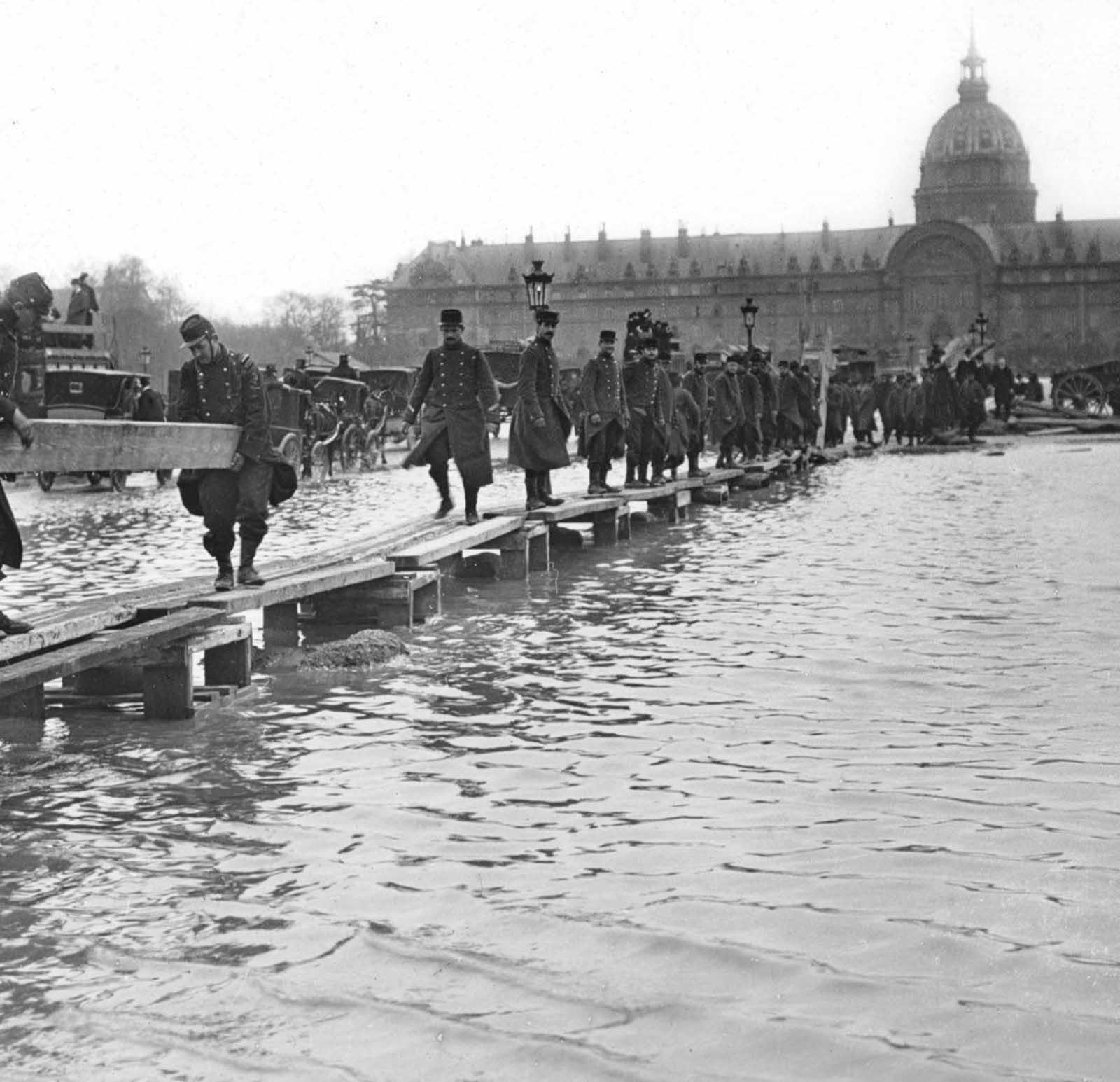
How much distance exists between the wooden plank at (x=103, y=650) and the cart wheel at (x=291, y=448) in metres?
1.54

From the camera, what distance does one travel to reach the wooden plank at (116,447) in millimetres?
6887

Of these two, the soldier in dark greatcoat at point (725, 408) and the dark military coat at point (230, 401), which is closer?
the dark military coat at point (230, 401)

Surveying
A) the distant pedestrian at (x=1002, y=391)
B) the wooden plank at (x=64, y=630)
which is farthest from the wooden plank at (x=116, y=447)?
the distant pedestrian at (x=1002, y=391)

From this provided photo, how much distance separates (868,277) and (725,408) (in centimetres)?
10194

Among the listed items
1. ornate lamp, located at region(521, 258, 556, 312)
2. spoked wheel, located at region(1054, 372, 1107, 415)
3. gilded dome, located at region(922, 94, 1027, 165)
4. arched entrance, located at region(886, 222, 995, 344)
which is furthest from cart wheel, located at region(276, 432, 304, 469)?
gilded dome, located at region(922, 94, 1027, 165)

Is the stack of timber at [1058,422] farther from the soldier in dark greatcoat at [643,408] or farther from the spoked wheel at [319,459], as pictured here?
the soldier in dark greatcoat at [643,408]

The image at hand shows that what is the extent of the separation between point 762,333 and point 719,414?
339 feet

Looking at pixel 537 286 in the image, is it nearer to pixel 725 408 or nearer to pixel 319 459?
pixel 725 408

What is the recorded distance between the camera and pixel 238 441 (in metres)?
8.91

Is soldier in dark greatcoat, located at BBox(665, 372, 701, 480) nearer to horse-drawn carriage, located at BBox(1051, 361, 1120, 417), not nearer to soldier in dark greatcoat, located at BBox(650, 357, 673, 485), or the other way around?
soldier in dark greatcoat, located at BBox(650, 357, 673, 485)

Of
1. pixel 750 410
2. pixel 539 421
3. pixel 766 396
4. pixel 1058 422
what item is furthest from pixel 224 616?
pixel 1058 422

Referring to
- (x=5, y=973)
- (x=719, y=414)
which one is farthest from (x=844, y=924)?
(x=719, y=414)

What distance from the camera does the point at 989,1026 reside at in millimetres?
3828

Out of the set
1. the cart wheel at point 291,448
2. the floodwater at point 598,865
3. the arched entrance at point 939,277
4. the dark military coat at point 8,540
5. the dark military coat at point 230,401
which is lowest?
the floodwater at point 598,865
